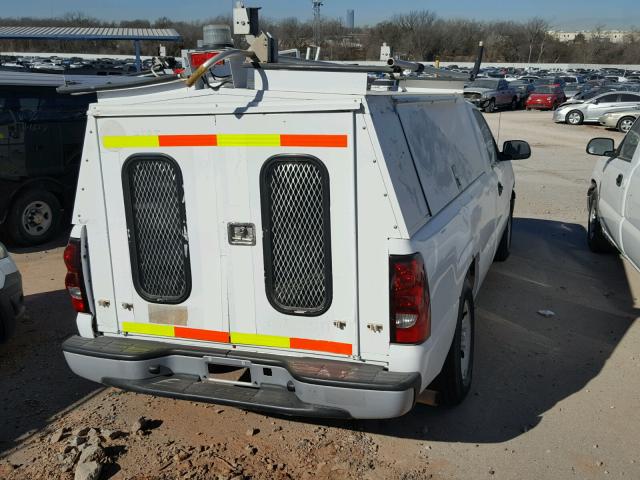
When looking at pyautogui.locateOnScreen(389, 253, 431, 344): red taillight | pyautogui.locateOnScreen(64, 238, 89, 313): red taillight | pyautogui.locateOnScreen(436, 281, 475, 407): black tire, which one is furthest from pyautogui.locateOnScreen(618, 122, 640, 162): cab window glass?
pyautogui.locateOnScreen(64, 238, 89, 313): red taillight

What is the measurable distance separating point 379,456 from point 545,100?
1364 inches

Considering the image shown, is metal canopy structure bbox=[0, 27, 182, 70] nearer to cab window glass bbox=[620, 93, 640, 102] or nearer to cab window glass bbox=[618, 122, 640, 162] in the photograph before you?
cab window glass bbox=[620, 93, 640, 102]

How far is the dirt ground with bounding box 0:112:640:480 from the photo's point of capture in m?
3.52

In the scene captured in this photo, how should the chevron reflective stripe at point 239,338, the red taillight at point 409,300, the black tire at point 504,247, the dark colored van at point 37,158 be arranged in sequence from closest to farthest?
1. the red taillight at point 409,300
2. the chevron reflective stripe at point 239,338
3. the black tire at point 504,247
4. the dark colored van at point 37,158

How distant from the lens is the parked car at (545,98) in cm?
3494

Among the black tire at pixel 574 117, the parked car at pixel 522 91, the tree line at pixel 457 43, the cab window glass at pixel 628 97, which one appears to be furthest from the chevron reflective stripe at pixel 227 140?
the tree line at pixel 457 43

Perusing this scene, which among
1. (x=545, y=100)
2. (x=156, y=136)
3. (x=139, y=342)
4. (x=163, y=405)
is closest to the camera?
(x=156, y=136)

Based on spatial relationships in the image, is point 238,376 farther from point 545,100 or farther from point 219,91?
point 545,100

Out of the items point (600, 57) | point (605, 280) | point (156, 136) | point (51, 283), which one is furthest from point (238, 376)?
point (600, 57)

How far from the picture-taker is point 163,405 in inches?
166

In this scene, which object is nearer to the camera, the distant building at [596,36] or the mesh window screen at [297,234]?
the mesh window screen at [297,234]

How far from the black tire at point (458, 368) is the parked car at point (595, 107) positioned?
23614 mm

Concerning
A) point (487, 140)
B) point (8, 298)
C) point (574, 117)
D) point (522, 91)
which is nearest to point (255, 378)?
point (8, 298)

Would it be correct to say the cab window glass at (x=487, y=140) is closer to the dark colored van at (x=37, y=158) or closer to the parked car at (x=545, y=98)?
the dark colored van at (x=37, y=158)
